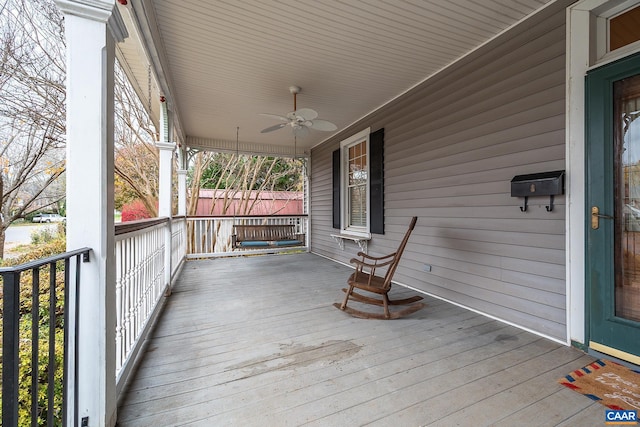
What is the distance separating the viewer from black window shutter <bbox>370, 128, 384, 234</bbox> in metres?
4.54

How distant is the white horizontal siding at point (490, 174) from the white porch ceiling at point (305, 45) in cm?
30

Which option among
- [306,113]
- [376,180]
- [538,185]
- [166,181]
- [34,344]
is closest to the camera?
[34,344]

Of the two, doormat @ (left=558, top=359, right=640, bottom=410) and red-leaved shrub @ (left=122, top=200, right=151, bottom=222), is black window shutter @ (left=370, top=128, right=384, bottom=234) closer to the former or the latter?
doormat @ (left=558, top=359, right=640, bottom=410)

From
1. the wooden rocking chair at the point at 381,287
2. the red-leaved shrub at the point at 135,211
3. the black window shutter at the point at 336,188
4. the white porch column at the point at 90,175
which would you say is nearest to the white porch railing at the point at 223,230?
the black window shutter at the point at 336,188

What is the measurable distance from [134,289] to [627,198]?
3605 millimetres

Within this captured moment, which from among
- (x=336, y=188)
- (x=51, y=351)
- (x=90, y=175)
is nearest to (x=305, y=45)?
(x=90, y=175)

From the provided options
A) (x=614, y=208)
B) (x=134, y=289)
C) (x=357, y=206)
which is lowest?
(x=134, y=289)

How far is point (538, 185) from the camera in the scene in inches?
93.2

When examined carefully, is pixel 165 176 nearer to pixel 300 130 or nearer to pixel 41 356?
pixel 300 130

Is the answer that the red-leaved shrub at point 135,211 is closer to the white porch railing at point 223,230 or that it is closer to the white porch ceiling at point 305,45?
the white porch railing at point 223,230

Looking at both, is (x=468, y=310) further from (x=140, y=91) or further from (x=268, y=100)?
(x=140, y=91)

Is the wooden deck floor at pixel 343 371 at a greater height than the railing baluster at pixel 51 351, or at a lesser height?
lesser

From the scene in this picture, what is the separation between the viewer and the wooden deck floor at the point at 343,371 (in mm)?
1501

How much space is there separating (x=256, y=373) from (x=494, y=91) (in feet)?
10.7
